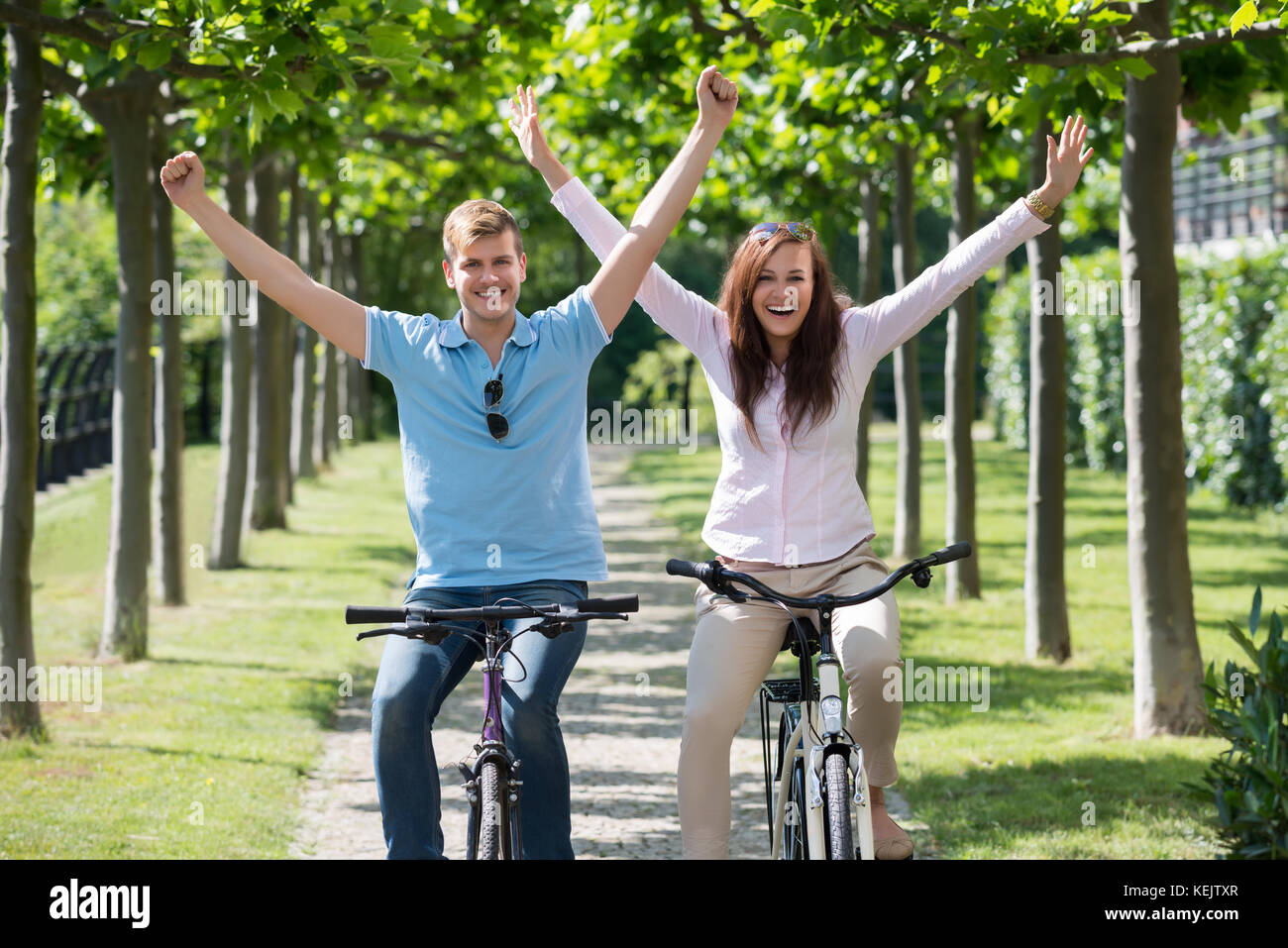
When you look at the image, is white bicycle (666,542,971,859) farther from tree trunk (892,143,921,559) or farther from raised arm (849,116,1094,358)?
tree trunk (892,143,921,559)

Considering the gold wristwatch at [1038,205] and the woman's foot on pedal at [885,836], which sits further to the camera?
the gold wristwatch at [1038,205]

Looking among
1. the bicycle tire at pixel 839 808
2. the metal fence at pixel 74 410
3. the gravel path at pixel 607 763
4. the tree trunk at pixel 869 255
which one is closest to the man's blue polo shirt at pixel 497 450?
the bicycle tire at pixel 839 808

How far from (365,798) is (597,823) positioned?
3.38ft

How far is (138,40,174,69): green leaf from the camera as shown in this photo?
599 cm

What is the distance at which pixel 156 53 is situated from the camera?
600cm

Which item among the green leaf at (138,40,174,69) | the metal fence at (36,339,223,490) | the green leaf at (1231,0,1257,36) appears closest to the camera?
the green leaf at (1231,0,1257,36)

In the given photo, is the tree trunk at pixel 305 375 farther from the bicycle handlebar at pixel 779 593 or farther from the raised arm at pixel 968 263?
the bicycle handlebar at pixel 779 593

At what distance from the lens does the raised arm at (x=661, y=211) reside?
383cm

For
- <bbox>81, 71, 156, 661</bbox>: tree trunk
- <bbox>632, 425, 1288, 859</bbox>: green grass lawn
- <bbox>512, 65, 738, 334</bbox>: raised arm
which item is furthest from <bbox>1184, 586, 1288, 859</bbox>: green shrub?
<bbox>81, 71, 156, 661</bbox>: tree trunk

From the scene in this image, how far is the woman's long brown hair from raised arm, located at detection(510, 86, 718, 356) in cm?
9

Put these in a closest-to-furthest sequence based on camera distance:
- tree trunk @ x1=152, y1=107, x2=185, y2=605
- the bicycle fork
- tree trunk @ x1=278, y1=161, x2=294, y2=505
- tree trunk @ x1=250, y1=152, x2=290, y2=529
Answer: the bicycle fork → tree trunk @ x1=152, y1=107, x2=185, y2=605 → tree trunk @ x1=250, y1=152, x2=290, y2=529 → tree trunk @ x1=278, y1=161, x2=294, y2=505

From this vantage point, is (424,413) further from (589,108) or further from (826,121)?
(589,108)

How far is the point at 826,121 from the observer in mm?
9969

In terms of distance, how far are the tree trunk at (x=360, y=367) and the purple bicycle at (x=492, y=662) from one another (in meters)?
22.9
